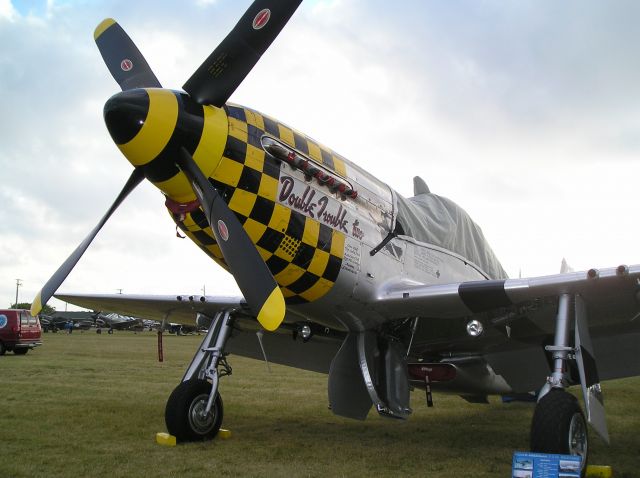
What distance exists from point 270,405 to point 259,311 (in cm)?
573

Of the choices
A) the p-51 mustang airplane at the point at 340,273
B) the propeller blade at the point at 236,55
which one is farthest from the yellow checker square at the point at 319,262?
the propeller blade at the point at 236,55

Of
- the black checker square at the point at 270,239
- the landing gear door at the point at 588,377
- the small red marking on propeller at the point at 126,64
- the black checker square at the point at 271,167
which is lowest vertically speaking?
the landing gear door at the point at 588,377

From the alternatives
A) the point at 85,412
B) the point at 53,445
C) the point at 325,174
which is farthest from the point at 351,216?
the point at 85,412

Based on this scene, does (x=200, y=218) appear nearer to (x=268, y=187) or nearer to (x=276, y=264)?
(x=268, y=187)

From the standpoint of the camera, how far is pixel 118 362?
1812 centimetres

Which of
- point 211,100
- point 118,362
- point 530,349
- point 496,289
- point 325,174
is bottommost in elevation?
point 118,362

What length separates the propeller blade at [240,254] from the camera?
14.8 ft

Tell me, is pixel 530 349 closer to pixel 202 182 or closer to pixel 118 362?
pixel 202 182

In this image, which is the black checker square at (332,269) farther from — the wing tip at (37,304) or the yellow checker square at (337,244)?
the wing tip at (37,304)

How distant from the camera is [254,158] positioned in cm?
518

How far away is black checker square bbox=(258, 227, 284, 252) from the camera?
528 cm

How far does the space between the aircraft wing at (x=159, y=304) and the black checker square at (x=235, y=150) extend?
2.36 metres

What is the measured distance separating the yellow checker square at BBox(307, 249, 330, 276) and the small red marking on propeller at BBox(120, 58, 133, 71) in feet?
9.12

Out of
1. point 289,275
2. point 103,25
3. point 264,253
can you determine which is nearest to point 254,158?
point 264,253
